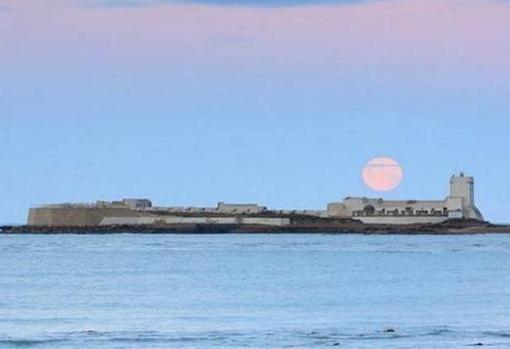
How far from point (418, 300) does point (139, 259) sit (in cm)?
4020

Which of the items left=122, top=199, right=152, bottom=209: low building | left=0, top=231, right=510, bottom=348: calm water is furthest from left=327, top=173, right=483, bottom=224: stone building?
left=0, top=231, right=510, bottom=348: calm water

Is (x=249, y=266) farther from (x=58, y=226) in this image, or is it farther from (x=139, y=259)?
(x=58, y=226)

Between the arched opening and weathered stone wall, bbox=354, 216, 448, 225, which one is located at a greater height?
the arched opening

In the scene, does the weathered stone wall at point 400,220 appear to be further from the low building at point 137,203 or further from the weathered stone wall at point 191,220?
the low building at point 137,203

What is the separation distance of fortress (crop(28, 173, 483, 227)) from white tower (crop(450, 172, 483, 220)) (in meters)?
0.10

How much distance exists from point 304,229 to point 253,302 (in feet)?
405

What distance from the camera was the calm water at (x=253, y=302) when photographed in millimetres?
39812

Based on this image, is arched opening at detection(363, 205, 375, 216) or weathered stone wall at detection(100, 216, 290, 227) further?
weathered stone wall at detection(100, 216, 290, 227)

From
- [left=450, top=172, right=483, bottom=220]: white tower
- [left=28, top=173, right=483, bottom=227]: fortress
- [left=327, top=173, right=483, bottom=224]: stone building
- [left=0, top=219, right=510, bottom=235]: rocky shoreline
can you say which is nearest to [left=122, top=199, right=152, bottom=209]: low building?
[left=28, top=173, right=483, bottom=227]: fortress

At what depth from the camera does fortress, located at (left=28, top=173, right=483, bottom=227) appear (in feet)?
575

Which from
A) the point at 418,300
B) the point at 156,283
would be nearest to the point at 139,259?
the point at 156,283

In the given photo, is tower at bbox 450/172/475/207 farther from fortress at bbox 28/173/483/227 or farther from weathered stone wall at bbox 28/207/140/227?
weathered stone wall at bbox 28/207/140/227

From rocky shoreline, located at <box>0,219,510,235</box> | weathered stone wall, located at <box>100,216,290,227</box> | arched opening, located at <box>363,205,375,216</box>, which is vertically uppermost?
arched opening, located at <box>363,205,375,216</box>

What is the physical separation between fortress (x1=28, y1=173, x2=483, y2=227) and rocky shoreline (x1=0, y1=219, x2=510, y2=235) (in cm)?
100
